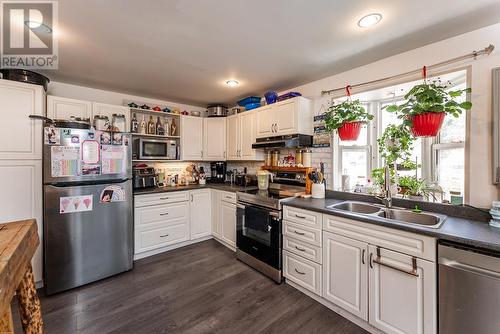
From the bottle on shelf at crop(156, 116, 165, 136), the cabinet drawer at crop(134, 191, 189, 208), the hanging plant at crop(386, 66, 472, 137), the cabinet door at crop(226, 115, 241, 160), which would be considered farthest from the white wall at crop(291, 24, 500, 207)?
the bottle on shelf at crop(156, 116, 165, 136)

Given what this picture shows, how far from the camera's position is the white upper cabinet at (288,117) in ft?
8.59

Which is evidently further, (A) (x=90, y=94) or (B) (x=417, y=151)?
(A) (x=90, y=94)

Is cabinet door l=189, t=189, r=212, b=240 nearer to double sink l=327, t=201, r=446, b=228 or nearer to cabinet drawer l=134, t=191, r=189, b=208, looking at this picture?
cabinet drawer l=134, t=191, r=189, b=208

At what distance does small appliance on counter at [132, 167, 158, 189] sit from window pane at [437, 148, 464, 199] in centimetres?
352

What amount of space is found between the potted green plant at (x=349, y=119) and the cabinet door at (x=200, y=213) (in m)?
2.18

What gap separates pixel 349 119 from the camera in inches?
79.3

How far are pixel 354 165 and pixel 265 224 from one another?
4.34 ft

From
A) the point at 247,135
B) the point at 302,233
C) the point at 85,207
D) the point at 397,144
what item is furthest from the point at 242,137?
the point at 85,207

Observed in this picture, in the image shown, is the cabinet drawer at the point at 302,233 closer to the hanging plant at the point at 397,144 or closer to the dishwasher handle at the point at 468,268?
the dishwasher handle at the point at 468,268

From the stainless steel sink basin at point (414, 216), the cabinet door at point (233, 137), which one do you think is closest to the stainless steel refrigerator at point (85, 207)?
the cabinet door at point (233, 137)

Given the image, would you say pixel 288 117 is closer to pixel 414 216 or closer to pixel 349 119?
pixel 349 119

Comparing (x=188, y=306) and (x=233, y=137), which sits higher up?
(x=233, y=137)

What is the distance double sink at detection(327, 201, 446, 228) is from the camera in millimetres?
1704

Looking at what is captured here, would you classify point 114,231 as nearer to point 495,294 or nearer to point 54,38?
point 54,38
